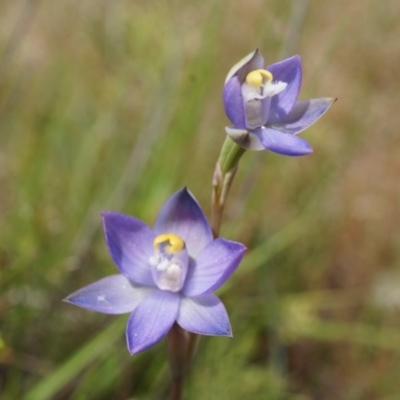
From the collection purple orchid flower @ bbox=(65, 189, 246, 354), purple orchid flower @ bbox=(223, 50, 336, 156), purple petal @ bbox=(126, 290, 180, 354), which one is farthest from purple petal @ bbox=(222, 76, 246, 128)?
purple petal @ bbox=(126, 290, 180, 354)

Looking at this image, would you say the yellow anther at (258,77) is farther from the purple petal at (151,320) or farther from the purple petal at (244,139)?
the purple petal at (151,320)

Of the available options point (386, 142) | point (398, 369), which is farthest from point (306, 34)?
point (398, 369)

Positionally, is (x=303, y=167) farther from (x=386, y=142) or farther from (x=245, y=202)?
(x=245, y=202)

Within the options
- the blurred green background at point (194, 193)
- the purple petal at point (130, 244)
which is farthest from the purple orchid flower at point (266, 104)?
the blurred green background at point (194, 193)

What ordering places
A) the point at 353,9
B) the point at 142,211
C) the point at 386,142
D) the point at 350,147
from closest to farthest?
the point at 142,211, the point at 350,147, the point at 386,142, the point at 353,9

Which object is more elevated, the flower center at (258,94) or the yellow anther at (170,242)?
the flower center at (258,94)

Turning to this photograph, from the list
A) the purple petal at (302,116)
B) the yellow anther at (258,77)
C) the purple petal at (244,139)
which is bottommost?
the purple petal at (244,139)

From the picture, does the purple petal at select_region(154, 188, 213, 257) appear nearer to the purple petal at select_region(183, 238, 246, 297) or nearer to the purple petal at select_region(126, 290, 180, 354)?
the purple petal at select_region(183, 238, 246, 297)
